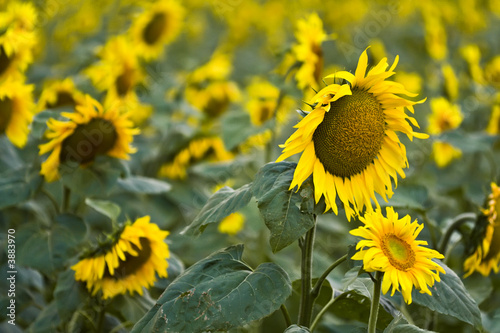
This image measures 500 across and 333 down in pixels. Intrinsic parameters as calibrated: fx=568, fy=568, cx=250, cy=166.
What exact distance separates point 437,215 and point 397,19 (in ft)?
8.72

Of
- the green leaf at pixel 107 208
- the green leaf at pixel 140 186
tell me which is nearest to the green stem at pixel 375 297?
the green leaf at pixel 107 208

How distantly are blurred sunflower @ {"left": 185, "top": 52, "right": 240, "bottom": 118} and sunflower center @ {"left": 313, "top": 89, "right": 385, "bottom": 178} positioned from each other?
175 cm

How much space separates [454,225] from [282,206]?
23.1 inches

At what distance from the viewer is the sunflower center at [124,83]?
225cm

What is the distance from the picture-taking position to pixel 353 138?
101cm

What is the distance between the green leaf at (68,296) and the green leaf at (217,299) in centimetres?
35

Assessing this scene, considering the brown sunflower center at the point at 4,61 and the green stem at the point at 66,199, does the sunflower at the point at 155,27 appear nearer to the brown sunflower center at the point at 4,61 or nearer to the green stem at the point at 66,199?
the brown sunflower center at the point at 4,61

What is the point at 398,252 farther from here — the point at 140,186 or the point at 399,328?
the point at 140,186

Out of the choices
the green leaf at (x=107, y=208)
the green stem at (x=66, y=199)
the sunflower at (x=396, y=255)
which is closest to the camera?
the sunflower at (x=396, y=255)

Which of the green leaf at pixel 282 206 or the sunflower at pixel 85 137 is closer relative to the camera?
the green leaf at pixel 282 206

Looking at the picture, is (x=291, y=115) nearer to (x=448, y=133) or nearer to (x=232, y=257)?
(x=448, y=133)

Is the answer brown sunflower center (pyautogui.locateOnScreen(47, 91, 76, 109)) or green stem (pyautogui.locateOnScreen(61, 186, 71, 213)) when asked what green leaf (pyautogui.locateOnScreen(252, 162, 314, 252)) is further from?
brown sunflower center (pyautogui.locateOnScreen(47, 91, 76, 109))

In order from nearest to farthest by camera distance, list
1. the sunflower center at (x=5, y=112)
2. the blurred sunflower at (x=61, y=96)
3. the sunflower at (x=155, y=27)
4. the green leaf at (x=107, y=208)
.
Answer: the green leaf at (x=107, y=208) < the sunflower center at (x=5, y=112) < the blurred sunflower at (x=61, y=96) < the sunflower at (x=155, y=27)

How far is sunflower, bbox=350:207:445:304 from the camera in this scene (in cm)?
94
